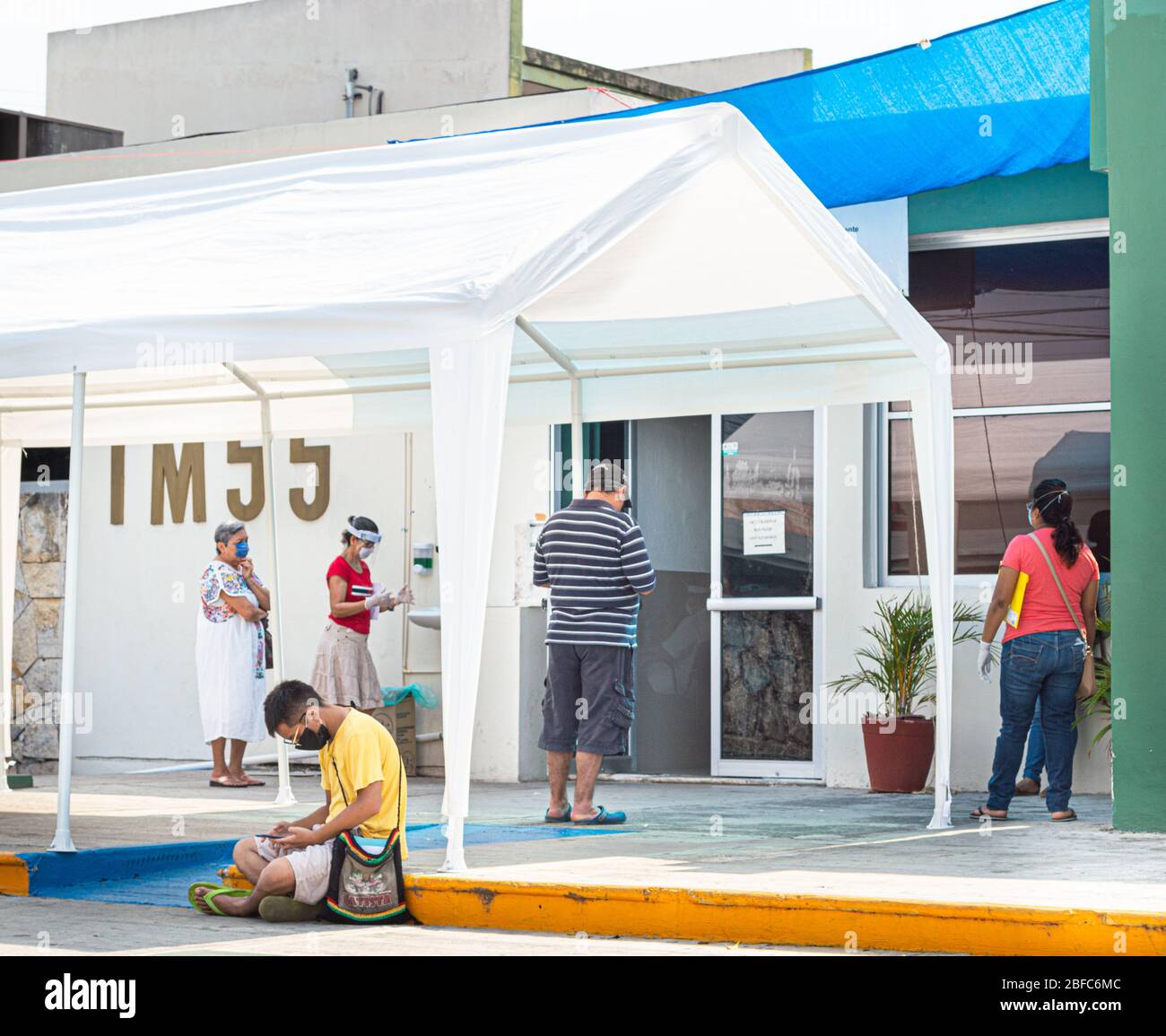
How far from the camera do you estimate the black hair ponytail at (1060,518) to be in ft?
29.4

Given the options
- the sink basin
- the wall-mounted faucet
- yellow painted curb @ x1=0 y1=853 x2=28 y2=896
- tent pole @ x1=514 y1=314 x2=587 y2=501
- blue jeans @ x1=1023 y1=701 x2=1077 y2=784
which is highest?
the wall-mounted faucet

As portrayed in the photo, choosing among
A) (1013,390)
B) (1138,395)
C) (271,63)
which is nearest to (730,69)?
(271,63)

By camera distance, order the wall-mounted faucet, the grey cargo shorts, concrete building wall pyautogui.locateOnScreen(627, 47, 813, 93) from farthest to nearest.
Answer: concrete building wall pyautogui.locateOnScreen(627, 47, 813, 93) < the wall-mounted faucet < the grey cargo shorts

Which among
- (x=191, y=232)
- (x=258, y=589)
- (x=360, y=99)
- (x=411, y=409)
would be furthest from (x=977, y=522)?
(x=360, y=99)

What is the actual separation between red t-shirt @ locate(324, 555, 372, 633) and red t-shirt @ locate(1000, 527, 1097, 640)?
4056 mm

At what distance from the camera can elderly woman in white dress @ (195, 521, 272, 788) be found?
1102 centimetres

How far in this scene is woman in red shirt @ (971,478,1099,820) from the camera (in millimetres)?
8875

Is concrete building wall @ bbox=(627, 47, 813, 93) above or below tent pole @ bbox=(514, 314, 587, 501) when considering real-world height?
above

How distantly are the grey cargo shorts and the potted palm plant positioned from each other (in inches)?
102

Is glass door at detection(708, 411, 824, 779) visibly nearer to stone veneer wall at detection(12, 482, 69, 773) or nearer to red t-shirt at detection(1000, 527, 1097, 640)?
red t-shirt at detection(1000, 527, 1097, 640)

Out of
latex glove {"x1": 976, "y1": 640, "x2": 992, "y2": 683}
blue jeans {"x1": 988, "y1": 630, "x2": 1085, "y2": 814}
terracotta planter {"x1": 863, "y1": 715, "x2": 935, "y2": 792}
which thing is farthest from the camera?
terracotta planter {"x1": 863, "y1": 715, "x2": 935, "y2": 792}

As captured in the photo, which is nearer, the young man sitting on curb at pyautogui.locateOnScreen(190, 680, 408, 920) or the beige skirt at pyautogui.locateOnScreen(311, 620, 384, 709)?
the young man sitting on curb at pyautogui.locateOnScreen(190, 680, 408, 920)

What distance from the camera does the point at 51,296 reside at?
740 cm

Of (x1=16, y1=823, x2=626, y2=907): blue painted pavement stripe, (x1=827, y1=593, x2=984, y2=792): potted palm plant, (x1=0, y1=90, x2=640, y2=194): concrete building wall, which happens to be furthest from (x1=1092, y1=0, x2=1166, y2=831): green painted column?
(x1=0, y1=90, x2=640, y2=194): concrete building wall
